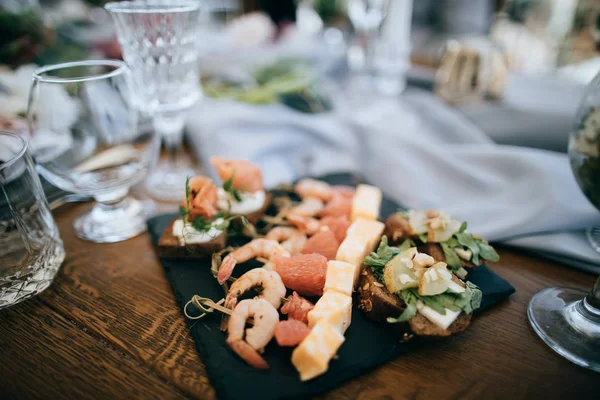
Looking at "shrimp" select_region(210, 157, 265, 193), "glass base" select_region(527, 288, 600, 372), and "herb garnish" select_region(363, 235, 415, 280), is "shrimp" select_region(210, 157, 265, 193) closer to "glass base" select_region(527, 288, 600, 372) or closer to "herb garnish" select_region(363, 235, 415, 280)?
"herb garnish" select_region(363, 235, 415, 280)

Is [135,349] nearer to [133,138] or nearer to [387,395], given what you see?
[387,395]

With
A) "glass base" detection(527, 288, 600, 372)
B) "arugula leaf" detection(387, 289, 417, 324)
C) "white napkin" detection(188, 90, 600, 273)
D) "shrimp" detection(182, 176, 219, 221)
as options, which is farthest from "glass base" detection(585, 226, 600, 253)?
"shrimp" detection(182, 176, 219, 221)

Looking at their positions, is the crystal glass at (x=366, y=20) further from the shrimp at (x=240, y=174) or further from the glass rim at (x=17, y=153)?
the glass rim at (x=17, y=153)

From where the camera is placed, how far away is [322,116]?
1.33 metres

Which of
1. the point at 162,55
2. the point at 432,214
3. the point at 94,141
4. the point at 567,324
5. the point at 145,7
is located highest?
the point at 145,7

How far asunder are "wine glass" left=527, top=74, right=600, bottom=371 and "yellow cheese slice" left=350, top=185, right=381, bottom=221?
34cm

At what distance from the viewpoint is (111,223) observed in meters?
0.91

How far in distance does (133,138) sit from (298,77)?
75 cm

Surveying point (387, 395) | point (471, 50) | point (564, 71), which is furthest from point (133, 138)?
point (564, 71)

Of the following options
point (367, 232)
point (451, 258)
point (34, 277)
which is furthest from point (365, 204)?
point (34, 277)

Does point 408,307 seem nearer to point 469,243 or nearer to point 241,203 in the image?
point 469,243

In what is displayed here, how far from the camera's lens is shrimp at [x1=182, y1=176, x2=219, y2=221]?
0.79 metres

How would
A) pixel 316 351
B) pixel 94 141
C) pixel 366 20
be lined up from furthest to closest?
1. pixel 366 20
2. pixel 94 141
3. pixel 316 351

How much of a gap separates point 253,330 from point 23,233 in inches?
19.4
